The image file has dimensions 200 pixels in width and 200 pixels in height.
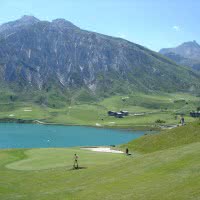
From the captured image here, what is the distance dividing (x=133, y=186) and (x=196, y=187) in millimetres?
7866

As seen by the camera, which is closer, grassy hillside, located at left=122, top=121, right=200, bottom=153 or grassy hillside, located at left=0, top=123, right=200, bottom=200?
grassy hillside, located at left=0, top=123, right=200, bottom=200

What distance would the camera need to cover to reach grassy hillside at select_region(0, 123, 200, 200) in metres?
34.0

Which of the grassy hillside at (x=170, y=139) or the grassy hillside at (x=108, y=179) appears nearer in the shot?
the grassy hillside at (x=108, y=179)

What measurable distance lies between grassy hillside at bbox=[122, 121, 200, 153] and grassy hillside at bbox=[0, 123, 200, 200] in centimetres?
2036

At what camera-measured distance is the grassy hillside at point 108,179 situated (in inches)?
1339

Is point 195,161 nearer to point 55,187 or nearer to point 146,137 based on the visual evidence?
point 55,187

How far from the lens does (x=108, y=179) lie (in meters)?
43.6

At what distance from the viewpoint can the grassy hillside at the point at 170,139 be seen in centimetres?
7819

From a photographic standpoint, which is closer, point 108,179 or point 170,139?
point 108,179

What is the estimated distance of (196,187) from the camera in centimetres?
3127

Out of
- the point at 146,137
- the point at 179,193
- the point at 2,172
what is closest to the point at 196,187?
the point at 179,193

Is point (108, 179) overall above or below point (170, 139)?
below

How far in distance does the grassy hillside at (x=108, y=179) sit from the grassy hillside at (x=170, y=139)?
66.8 ft

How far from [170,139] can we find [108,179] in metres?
40.2
